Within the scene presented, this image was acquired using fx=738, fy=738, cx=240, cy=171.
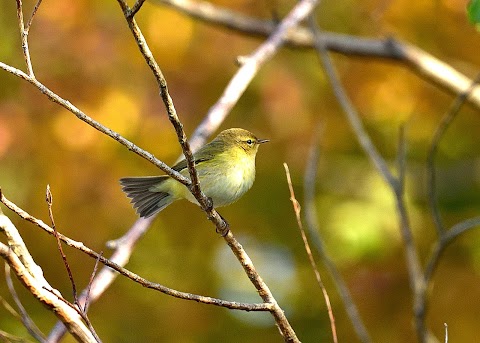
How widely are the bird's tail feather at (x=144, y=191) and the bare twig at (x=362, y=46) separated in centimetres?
164

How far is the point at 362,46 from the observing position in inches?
215

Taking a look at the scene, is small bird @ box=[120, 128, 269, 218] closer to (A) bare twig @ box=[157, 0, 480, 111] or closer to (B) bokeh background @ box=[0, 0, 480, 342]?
(A) bare twig @ box=[157, 0, 480, 111]

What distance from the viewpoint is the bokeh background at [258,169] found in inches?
237

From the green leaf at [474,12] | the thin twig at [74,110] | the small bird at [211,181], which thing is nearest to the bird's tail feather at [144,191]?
the small bird at [211,181]

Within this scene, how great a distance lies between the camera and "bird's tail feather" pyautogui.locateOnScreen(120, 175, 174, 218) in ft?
13.8

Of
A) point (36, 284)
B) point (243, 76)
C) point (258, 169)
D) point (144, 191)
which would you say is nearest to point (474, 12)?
point (243, 76)

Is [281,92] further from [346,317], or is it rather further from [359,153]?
[346,317]

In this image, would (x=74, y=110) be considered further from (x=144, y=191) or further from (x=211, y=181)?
(x=144, y=191)

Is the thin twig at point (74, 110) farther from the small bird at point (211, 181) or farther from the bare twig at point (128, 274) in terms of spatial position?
the small bird at point (211, 181)

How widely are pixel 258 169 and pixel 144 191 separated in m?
2.43

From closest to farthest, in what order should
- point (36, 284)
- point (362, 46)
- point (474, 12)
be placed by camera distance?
point (36, 284)
point (474, 12)
point (362, 46)

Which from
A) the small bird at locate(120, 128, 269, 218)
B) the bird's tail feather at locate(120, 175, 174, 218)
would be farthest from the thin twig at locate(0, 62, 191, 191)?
the bird's tail feather at locate(120, 175, 174, 218)

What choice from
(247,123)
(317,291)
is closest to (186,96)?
(247,123)

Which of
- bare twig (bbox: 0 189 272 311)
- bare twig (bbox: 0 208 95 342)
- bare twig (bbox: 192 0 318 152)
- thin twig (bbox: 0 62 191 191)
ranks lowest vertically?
bare twig (bbox: 0 208 95 342)
